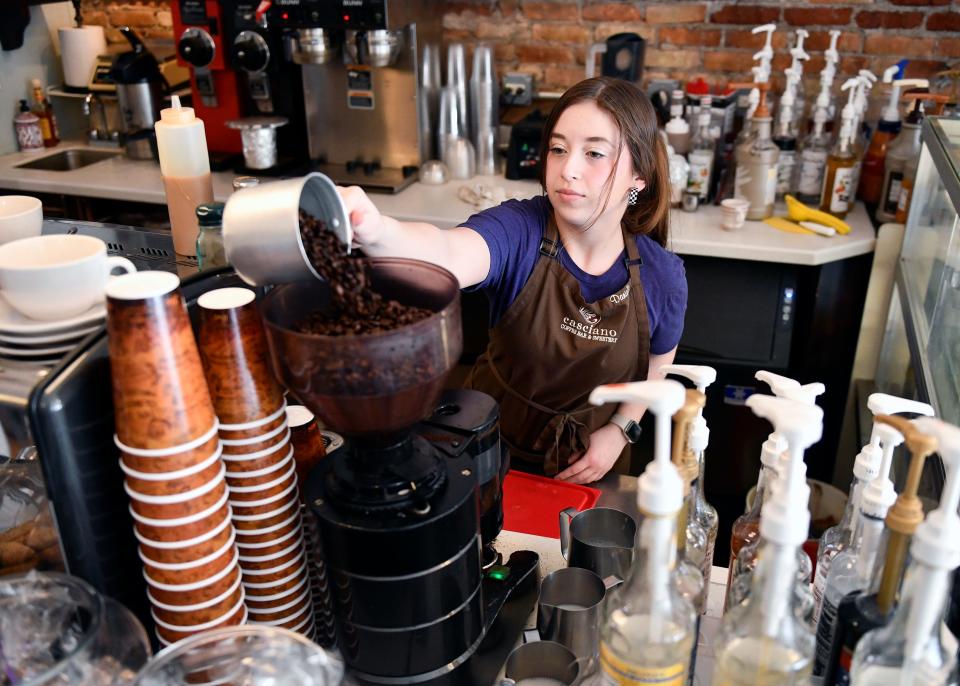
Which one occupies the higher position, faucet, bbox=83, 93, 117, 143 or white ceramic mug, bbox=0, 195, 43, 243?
white ceramic mug, bbox=0, 195, 43, 243

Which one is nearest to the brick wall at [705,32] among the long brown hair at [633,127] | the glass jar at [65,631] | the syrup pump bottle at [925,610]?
the long brown hair at [633,127]

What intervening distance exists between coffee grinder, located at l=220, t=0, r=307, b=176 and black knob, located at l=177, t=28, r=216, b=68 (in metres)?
0.07

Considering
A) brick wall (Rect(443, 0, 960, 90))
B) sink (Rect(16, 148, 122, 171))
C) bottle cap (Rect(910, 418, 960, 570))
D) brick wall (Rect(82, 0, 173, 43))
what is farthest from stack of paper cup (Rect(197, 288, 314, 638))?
brick wall (Rect(82, 0, 173, 43))

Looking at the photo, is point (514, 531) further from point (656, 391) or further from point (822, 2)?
point (822, 2)

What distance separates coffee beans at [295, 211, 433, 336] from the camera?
803 millimetres

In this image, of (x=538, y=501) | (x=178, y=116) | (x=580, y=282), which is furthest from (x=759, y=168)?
(x=178, y=116)

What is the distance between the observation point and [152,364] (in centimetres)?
77

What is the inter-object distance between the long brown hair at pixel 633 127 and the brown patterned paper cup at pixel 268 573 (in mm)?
918

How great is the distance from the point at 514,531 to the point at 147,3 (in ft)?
10.1

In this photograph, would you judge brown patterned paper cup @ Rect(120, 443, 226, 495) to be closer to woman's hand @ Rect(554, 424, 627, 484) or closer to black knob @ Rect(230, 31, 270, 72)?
woman's hand @ Rect(554, 424, 627, 484)

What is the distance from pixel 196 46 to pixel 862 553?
2.73 metres

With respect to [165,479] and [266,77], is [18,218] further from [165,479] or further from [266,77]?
[266,77]

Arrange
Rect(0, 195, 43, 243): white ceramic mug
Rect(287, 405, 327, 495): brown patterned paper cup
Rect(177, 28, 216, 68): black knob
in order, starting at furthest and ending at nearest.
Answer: Rect(177, 28, 216, 68): black knob < Rect(0, 195, 43, 243): white ceramic mug < Rect(287, 405, 327, 495): brown patterned paper cup

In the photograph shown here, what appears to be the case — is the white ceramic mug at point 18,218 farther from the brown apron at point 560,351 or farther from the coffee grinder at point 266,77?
the coffee grinder at point 266,77
